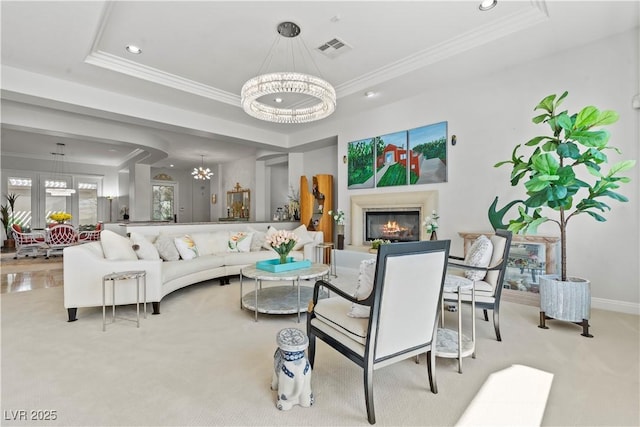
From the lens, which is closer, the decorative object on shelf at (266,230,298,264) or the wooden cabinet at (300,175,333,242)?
the decorative object on shelf at (266,230,298,264)

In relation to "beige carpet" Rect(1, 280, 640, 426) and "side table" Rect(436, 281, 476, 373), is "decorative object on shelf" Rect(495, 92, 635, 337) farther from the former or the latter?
"side table" Rect(436, 281, 476, 373)

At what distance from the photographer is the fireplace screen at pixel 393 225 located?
523cm

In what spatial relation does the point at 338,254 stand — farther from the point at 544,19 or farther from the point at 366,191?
the point at 544,19

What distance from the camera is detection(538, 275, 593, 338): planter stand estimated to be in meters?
2.81

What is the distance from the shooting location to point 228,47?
3703mm

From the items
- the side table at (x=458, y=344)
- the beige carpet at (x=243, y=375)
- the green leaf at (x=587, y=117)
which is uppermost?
the green leaf at (x=587, y=117)

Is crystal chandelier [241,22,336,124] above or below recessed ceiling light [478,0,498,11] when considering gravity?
below

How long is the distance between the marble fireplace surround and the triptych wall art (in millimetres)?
201

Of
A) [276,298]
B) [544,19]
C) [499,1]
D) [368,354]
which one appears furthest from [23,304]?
[544,19]

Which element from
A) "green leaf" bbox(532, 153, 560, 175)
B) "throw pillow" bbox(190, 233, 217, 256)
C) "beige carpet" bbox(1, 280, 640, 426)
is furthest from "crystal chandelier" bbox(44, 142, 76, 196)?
"green leaf" bbox(532, 153, 560, 175)

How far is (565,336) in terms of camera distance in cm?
276

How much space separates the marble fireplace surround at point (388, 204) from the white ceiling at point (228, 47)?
64.1 inches

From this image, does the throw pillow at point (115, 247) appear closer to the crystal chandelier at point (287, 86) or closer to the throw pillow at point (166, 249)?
the throw pillow at point (166, 249)

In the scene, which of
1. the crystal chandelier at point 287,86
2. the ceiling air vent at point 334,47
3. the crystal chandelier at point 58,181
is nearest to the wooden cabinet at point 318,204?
the crystal chandelier at point 287,86
